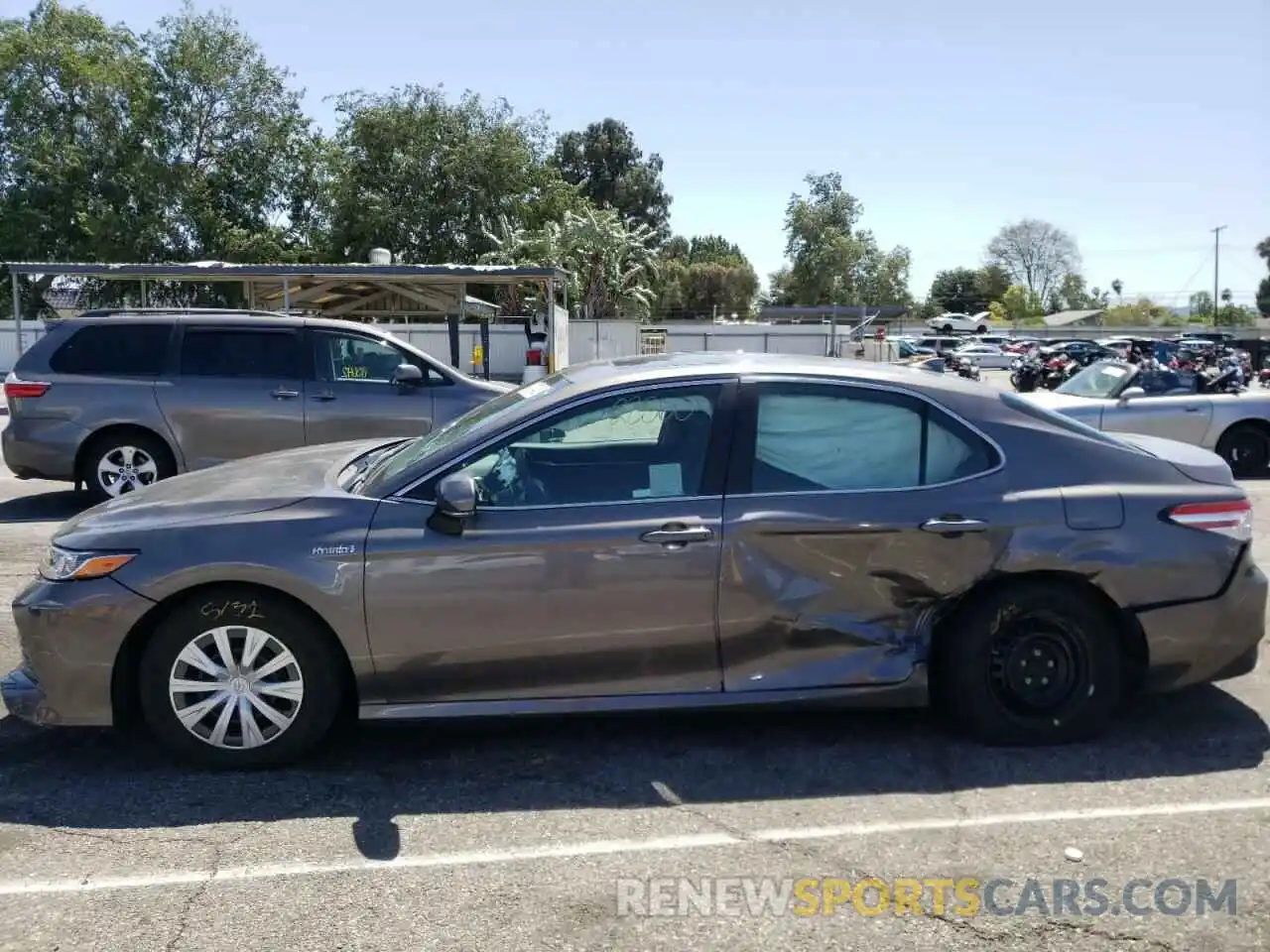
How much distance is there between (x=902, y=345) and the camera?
44.4 metres

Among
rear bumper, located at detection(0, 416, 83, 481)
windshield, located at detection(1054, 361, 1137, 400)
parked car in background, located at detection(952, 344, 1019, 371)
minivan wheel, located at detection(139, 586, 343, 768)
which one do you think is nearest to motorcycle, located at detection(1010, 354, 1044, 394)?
windshield, located at detection(1054, 361, 1137, 400)

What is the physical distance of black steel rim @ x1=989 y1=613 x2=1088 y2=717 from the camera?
434cm

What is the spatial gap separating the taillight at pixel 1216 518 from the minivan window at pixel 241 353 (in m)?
7.45

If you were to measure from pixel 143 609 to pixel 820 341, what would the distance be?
3120 centimetres

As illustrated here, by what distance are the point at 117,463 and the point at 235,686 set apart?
6243 millimetres

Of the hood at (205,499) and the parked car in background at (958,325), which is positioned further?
the parked car in background at (958,325)

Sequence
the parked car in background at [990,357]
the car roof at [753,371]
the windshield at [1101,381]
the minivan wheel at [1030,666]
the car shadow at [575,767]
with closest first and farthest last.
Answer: the car shadow at [575,767], the minivan wheel at [1030,666], the car roof at [753,371], the windshield at [1101,381], the parked car in background at [990,357]

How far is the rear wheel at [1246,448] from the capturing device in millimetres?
12445

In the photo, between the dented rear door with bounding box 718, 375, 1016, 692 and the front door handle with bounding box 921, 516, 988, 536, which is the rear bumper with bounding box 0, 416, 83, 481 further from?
the front door handle with bounding box 921, 516, 988, 536

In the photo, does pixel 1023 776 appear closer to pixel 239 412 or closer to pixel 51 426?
pixel 239 412

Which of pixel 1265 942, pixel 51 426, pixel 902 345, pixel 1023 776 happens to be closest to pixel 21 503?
pixel 51 426

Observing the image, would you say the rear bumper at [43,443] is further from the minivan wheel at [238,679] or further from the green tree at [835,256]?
the green tree at [835,256]

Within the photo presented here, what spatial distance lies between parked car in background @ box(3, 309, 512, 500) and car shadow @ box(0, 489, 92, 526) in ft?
1.14

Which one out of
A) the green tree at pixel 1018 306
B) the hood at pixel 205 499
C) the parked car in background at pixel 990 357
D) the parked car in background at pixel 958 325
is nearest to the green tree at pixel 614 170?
the parked car in background at pixel 958 325
